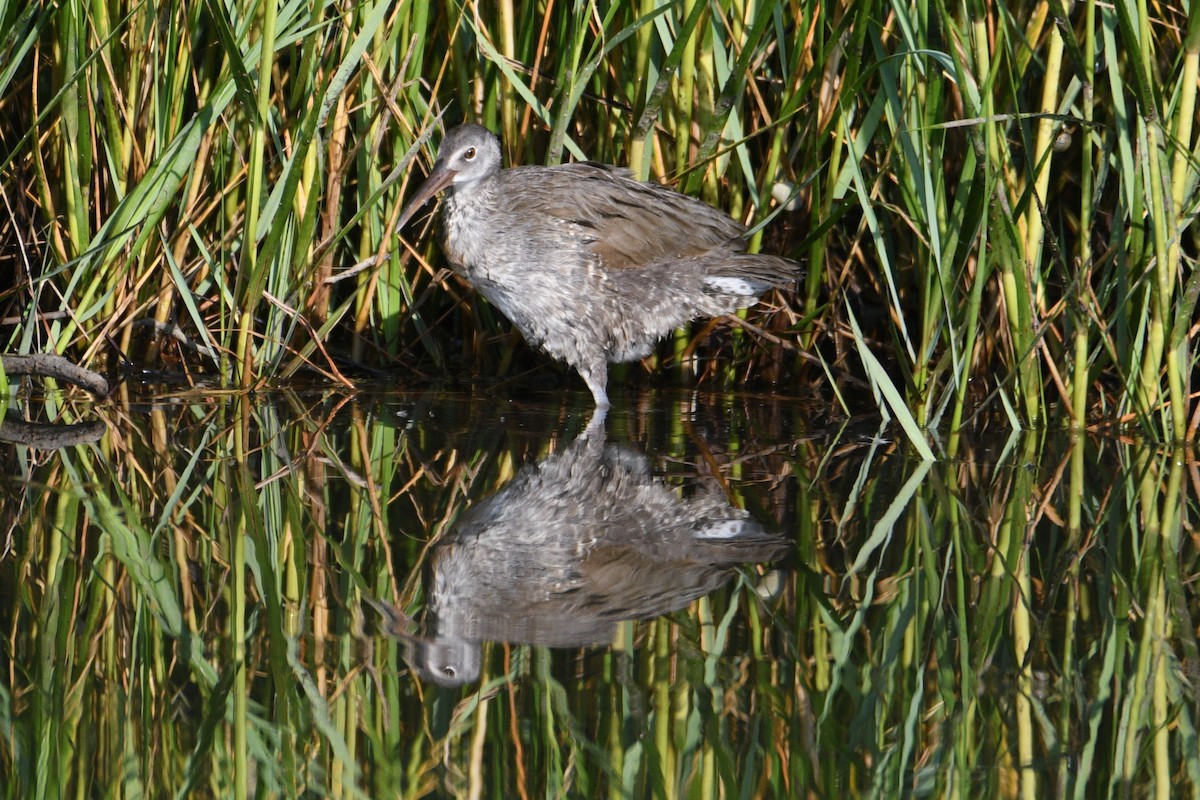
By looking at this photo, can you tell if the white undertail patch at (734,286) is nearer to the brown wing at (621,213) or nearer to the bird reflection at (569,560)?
the brown wing at (621,213)

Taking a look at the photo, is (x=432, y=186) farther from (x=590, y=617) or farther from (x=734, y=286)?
(x=590, y=617)

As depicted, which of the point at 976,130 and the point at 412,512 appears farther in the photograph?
the point at 976,130

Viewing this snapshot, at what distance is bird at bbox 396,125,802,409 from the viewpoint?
15.0 feet

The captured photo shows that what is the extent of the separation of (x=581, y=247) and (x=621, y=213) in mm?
167

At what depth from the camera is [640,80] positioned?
4453 millimetres

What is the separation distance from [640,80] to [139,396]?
71.4 inches

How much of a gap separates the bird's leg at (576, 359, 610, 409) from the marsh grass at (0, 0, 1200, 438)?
16.4 inches

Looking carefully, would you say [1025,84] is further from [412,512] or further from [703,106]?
[412,512]

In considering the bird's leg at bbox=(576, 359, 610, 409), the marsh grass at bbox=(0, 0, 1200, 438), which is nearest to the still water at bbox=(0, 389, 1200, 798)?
the marsh grass at bbox=(0, 0, 1200, 438)

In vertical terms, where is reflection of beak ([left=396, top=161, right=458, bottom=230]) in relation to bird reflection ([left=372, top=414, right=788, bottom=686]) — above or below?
above

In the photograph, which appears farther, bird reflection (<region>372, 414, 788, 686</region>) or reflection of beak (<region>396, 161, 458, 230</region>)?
reflection of beak (<region>396, 161, 458, 230</region>)

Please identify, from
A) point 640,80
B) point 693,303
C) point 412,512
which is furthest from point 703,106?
point 412,512

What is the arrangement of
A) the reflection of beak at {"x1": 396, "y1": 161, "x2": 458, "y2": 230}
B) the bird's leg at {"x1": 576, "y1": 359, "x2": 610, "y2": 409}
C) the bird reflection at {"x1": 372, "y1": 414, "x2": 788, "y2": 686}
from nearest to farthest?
the bird reflection at {"x1": 372, "y1": 414, "x2": 788, "y2": 686}, the reflection of beak at {"x1": 396, "y1": 161, "x2": 458, "y2": 230}, the bird's leg at {"x1": 576, "y1": 359, "x2": 610, "y2": 409}

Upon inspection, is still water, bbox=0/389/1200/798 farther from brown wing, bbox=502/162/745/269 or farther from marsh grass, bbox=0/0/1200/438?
brown wing, bbox=502/162/745/269
